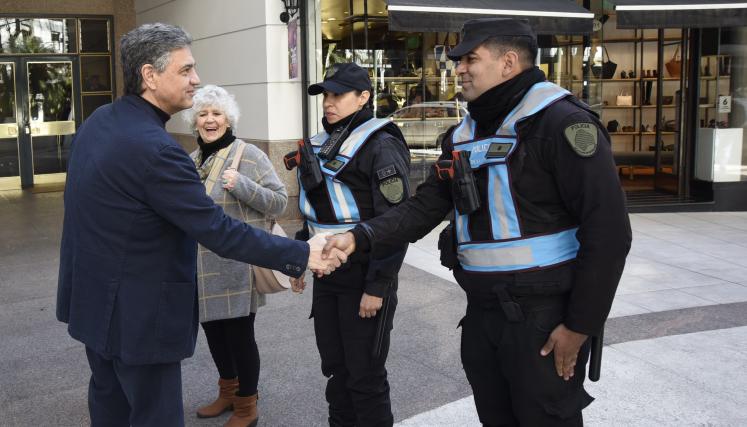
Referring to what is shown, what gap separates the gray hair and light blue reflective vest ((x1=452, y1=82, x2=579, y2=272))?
3.89 feet

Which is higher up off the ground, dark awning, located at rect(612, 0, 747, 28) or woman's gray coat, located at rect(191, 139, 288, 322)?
dark awning, located at rect(612, 0, 747, 28)

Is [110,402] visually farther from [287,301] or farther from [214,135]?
[287,301]

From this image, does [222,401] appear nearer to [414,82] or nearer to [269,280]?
[269,280]

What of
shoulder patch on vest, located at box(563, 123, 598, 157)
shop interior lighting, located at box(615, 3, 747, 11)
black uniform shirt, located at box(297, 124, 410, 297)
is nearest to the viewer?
shoulder patch on vest, located at box(563, 123, 598, 157)

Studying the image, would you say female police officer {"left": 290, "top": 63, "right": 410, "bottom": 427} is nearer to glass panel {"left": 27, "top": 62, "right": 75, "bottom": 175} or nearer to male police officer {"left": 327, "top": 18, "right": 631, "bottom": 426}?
male police officer {"left": 327, "top": 18, "right": 631, "bottom": 426}

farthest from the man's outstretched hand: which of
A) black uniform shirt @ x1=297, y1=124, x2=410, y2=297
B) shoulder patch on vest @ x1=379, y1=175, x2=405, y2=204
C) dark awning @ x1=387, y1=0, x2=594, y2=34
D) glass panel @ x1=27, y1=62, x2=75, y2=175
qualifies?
glass panel @ x1=27, y1=62, x2=75, y2=175

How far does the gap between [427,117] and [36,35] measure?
8.89m

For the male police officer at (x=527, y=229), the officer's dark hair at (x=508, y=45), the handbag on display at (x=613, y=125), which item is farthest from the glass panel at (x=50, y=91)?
the officer's dark hair at (x=508, y=45)

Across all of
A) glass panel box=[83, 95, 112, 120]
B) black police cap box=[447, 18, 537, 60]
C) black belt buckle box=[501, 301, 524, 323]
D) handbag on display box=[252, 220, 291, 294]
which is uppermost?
glass panel box=[83, 95, 112, 120]

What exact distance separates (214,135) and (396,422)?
183 cm

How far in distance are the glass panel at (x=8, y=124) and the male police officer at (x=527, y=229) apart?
575 inches

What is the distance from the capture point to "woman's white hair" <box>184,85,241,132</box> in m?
4.13

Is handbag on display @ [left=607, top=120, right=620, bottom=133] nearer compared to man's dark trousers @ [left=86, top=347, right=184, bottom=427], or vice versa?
man's dark trousers @ [left=86, top=347, right=184, bottom=427]

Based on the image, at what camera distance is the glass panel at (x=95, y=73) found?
1617 centimetres
